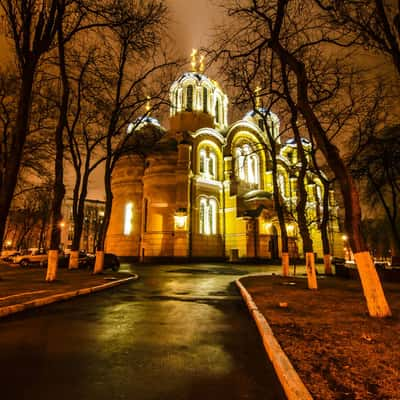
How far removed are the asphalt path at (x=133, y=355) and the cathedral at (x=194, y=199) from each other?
2360cm

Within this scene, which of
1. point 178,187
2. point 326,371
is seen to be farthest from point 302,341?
point 178,187

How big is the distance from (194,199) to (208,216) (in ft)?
10.8

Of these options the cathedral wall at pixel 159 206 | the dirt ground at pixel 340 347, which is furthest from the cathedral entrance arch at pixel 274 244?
the dirt ground at pixel 340 347

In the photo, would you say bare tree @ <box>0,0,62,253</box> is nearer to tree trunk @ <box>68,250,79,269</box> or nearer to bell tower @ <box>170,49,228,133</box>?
tree trunk @ <box>68,250,79,269</box>

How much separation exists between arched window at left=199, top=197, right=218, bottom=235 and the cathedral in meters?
0.12

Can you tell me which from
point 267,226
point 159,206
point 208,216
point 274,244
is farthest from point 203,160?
point 274,244

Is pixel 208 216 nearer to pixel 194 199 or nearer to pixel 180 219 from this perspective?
pixel 194 199

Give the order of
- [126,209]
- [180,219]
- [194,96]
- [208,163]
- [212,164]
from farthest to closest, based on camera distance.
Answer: [194,96] → [212,164] → [208,163] → [126,209] → [180,219]

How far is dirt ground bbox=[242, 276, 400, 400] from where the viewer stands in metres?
2.96

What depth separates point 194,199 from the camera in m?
32.9

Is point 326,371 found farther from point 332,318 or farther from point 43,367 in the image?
point 43,367

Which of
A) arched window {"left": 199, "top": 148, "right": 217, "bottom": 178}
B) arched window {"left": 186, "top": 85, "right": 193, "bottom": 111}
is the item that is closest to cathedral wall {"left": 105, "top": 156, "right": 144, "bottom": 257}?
arched window {"left": 199, "top": 148, "right": 217, "bottom": 178}

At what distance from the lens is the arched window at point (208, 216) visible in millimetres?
34031

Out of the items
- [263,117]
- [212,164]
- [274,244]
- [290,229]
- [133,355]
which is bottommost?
[133,355]
